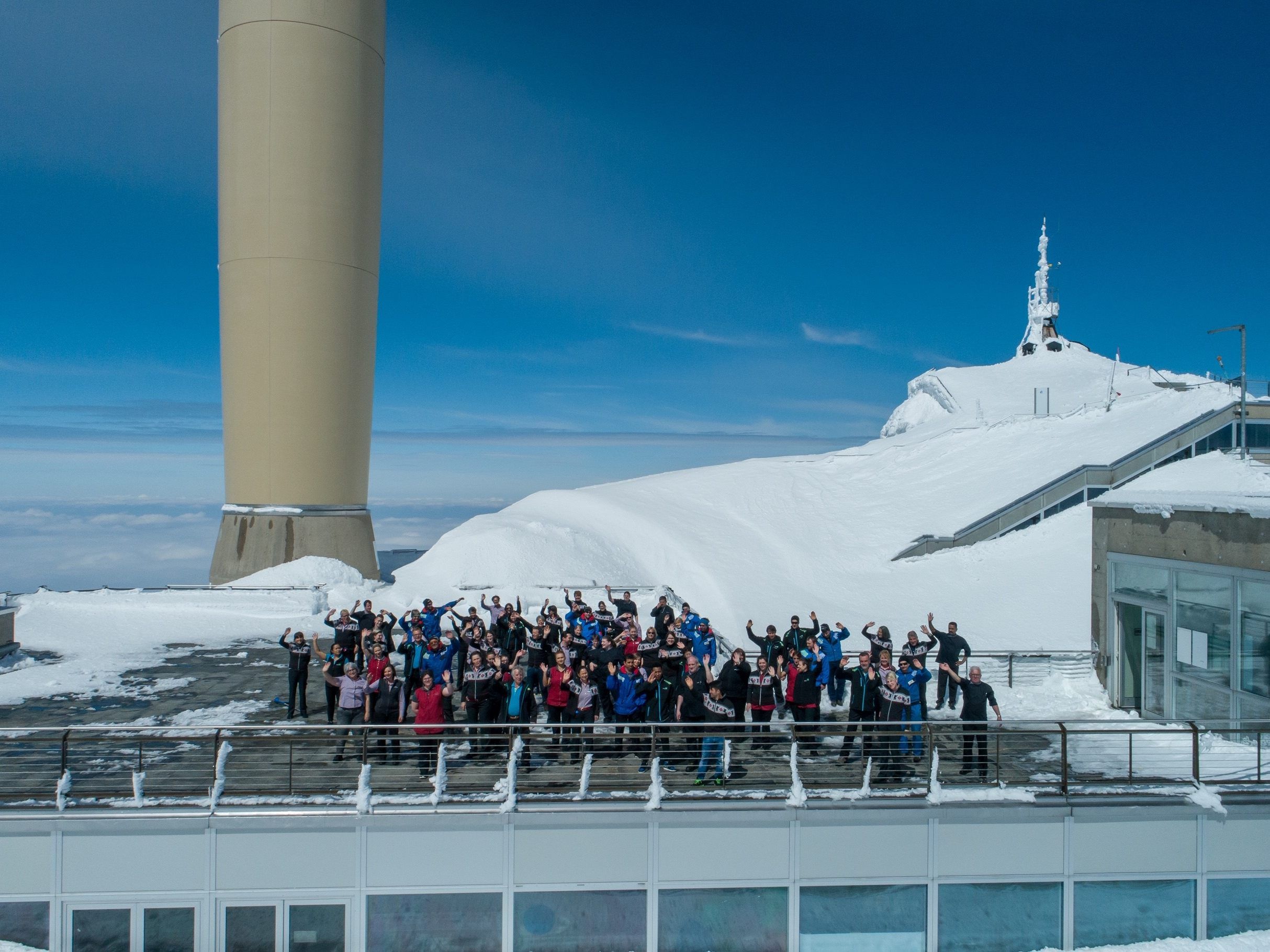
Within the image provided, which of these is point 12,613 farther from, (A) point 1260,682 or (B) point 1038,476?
(B) point 1038,476

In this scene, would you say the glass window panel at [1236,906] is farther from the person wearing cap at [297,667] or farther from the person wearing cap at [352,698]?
the person wearing cap at [297,667]

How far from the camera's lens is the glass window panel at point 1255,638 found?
Answer: 1102 centimetres

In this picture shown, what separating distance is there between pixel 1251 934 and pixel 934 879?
11.6 feet

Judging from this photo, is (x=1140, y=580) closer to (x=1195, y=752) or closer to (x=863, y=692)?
(x=1195, y=752)

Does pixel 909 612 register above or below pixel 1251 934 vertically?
above

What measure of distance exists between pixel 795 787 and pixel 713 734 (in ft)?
3.10

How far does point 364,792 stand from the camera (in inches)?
333

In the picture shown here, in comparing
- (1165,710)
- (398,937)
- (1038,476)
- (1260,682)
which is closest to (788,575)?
(1038,476)

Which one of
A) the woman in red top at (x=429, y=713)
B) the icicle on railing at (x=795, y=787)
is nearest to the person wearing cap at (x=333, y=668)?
the woman in red top at (x=429, y=713)

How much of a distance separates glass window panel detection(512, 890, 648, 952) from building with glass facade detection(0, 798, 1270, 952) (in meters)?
0.02

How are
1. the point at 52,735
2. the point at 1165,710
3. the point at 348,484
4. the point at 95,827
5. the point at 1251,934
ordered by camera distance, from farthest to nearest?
the point at 348,484, the point at 1165,710, the point at 52,735, the point at 1251,934, the point at 95,827

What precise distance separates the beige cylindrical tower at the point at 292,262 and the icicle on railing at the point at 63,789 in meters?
17.1

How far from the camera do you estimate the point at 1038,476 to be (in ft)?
105

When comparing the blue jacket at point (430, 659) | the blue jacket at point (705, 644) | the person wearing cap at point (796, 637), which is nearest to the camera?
the blue jacket at point (430, 659)
